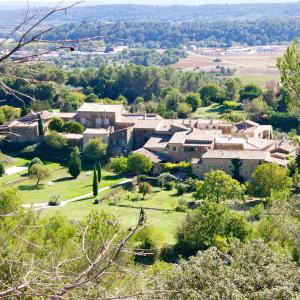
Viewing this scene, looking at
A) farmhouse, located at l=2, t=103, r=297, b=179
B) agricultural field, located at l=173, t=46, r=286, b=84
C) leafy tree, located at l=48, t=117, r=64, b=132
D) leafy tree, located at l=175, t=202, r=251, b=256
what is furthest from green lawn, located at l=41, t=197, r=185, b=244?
agricultural field, located at l=173, t=46, r=286, b=84

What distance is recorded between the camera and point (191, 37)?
481 ft

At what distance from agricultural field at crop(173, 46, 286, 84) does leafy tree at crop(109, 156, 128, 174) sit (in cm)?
4180

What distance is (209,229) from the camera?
74.3 feet

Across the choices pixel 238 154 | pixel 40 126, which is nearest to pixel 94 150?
pixel 40 126

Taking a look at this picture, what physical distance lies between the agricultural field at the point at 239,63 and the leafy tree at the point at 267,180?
4497cm

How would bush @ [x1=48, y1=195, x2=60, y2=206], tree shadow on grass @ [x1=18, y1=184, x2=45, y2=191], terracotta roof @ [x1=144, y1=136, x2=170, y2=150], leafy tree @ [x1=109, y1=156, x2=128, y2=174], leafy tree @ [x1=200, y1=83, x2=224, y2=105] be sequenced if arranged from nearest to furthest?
bush @ [x1=48, y1=195, x2=60, y2=206]
tree shadow on grass @ [x1=18, y1=184, x2=45, y2=191]
leafy tree @ [x1=109, y1=156, x2=128, y2=174]
terracotta roof @ [x1=144, y1=136, x2=170, y2=150]
leafy tree @ [x1=200, y1=83, x2=224, y2=105]

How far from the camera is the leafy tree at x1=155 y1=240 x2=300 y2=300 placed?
459 inches

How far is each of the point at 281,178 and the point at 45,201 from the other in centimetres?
1160

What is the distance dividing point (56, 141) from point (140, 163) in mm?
7531

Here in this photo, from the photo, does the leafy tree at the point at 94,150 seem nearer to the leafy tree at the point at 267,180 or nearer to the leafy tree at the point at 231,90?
the leafy tree at the point at 267,180

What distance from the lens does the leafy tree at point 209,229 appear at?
22484 mm

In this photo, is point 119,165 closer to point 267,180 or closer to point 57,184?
point 57,184

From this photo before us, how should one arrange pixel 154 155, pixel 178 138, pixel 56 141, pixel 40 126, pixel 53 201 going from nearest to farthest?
pixel 53 201
pixel 154 155
pixel 178 138
pixel 56 141
pixel 40 126

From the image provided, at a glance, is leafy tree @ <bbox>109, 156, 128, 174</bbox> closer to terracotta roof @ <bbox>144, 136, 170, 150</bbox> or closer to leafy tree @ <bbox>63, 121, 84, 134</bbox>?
terracotta roof @ <bbox>144, 136, 170, 150</bbox>
